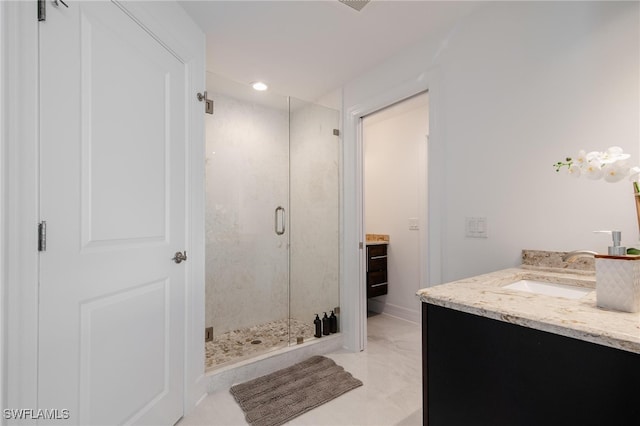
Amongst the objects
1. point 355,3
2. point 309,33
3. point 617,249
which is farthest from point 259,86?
point 617,249

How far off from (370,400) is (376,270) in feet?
6.04

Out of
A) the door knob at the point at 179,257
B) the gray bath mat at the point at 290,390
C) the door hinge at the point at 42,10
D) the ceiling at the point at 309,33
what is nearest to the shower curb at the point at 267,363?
the gray bath mat at the point at 290,390

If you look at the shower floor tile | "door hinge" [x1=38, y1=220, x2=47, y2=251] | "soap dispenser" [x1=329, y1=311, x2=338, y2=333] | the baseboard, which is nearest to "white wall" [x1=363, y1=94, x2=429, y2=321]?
the baseboard

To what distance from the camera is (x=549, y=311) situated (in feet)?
3.07

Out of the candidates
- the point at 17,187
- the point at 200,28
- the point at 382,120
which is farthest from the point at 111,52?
the point at 382,120

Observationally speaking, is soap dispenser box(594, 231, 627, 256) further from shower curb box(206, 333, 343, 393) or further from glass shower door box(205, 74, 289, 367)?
glass shower door box(205, 74, 289, 367)

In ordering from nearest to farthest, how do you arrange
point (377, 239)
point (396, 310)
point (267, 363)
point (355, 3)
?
point (355, 3) → point (267, 363) → point (396, 310) → point (377, 239)

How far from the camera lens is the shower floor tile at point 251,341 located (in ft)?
7.79

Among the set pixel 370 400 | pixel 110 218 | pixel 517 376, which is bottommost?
pixel 370 400

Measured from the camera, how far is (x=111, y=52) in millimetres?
1360

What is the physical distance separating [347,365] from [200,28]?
8.40ft

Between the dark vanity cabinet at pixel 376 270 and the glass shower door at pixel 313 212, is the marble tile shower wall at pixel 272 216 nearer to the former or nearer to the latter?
the glass shower door at pixel 313 212

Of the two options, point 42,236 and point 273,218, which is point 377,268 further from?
point 42,236

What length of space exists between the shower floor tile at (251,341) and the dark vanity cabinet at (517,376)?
1.60 m
